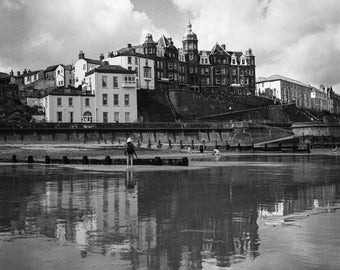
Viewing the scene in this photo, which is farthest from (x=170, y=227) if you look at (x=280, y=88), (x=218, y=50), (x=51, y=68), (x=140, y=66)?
(x=280, y=88)

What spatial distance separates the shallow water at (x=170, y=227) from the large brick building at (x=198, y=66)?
104977 mm

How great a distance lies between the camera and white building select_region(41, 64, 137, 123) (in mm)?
77562

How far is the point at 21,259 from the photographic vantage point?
21.0ft

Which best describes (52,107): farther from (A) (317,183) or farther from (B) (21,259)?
(B) (21,259)

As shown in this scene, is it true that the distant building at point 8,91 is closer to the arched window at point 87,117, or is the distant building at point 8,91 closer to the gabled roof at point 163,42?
the arched window at point 87,117

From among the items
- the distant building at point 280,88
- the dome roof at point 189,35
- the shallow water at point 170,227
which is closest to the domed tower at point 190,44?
the dome roof at point 189,35

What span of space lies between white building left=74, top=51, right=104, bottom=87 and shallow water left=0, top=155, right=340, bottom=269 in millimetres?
85782

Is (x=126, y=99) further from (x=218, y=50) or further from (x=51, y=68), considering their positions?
(x=218, y=50)

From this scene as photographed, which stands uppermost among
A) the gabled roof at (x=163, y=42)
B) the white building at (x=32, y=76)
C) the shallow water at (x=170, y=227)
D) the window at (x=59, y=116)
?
the gabled roof at (x=163, y=42)

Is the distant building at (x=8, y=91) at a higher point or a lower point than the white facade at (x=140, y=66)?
lower

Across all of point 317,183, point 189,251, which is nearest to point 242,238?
point 189,251

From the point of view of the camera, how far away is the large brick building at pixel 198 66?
403 ft

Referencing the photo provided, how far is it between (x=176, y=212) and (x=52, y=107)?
229 feet

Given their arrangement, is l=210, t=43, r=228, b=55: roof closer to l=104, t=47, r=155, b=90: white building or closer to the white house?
l=104, t=47, r=155, b=90: white building
